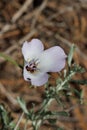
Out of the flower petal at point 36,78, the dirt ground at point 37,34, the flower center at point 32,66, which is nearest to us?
the flower petal at point 36,78

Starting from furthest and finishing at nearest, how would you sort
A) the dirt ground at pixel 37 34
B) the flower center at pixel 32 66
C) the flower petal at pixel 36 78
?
the dirt ground at pixel 37 34 → the flower center at pixel 32 66 → the flower petal at pixel 36 78

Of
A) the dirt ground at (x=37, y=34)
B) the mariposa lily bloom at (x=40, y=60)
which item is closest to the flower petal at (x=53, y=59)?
the mariposa lily bloom at (x=40, y=60)

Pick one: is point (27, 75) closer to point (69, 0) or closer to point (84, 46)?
point (84, 46)

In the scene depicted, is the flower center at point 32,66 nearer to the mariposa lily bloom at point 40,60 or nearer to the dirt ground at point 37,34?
the mariposa lily bloom at point 40,60

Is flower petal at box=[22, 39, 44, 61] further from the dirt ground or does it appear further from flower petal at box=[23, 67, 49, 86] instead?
the dirt ground

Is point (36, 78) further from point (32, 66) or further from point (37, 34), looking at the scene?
point (37, 34)

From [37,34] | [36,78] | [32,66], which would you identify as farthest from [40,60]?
[37,34]

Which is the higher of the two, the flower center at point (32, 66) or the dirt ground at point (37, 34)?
the flower center at point (32, 66)
